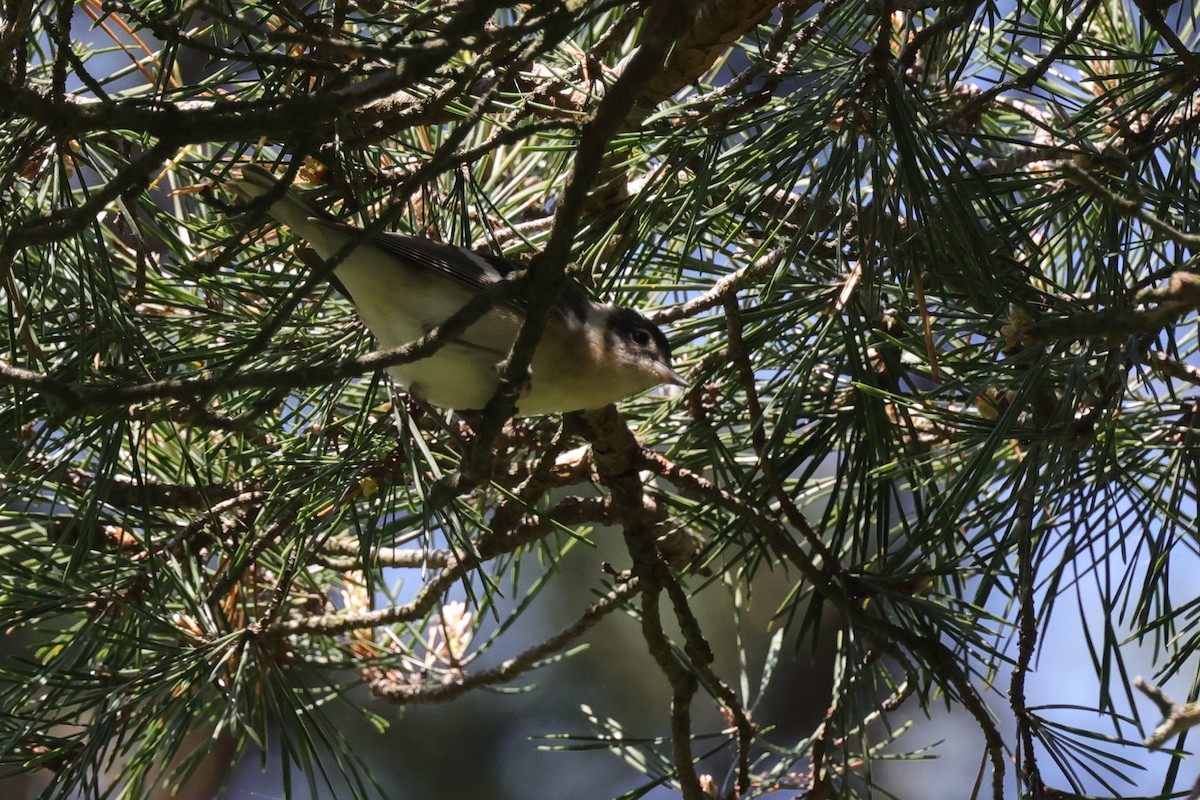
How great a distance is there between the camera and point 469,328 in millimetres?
1756

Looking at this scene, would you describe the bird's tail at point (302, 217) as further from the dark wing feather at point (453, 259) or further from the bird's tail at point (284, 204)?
the dark wing feather at point (453, 259)

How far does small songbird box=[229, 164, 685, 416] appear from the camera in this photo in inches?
68.7

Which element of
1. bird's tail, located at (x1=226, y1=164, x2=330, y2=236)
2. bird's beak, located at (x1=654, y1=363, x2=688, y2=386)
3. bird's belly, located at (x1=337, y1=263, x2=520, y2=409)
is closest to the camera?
bird's tail, located at (x1=226, y1=164, x2=330, y2=236)

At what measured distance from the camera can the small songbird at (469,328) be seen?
68.7 inches

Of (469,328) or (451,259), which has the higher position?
(451,259)

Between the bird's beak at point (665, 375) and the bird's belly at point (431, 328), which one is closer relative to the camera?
the bird's belly at point (431, 328)

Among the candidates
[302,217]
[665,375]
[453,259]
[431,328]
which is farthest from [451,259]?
[665,375]

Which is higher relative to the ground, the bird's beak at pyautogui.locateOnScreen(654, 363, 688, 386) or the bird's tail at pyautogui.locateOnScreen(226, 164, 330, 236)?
the bird's tail at pyautogui.locateOnScreen(226, 164, 330, 236)

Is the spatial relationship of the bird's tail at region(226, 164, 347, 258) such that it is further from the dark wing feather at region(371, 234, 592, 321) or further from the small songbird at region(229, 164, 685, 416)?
→ the dark wing feather at region(371, 234, 592, 321)

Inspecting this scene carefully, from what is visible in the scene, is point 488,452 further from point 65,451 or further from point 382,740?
point 382,740

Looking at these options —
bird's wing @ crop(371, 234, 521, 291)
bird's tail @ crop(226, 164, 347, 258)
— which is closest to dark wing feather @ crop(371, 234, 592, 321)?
bird's wing @ crop(371, 234, 521, 291)

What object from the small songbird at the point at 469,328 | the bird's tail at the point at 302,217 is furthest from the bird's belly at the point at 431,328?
the bird's tail at the point at 302,217

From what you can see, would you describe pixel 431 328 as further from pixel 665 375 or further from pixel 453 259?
pixel 665 375

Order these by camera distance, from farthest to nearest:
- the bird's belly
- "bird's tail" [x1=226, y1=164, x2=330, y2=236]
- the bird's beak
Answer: the bird's beak → the bird's belly → "bird's tail" [x1=226, y1=164, x2=330, y2=236]
